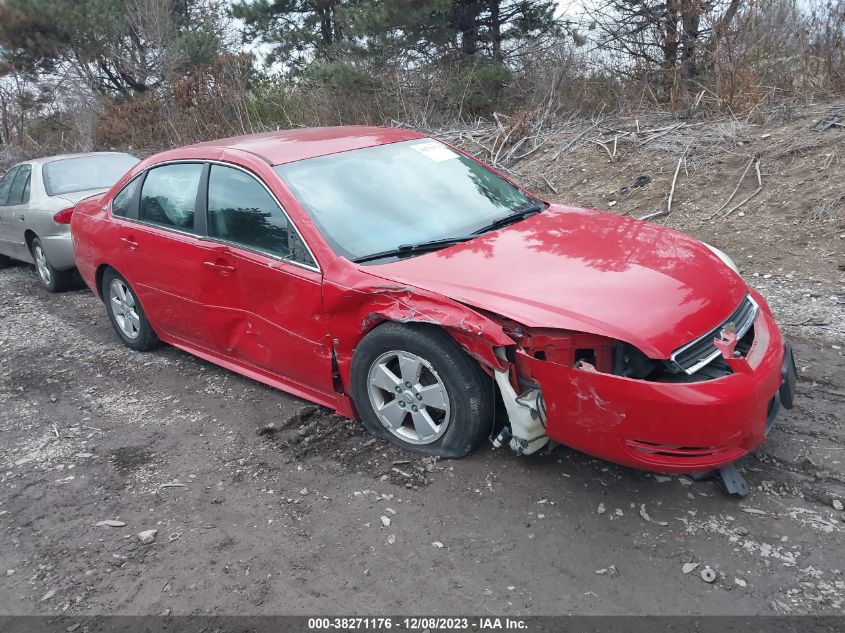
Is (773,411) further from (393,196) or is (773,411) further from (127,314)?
(127,314)

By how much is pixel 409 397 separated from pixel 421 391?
99 mm

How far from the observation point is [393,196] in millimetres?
4094

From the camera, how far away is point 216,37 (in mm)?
18141

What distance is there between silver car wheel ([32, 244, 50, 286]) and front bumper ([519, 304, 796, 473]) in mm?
6697

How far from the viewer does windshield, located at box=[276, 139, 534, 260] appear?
3.84 metres

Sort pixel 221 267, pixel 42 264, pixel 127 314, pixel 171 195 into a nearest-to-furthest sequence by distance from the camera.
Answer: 1. pixel 221 267
2. pixel 171 195
3. pixel 127 314
4. pixel 42 264

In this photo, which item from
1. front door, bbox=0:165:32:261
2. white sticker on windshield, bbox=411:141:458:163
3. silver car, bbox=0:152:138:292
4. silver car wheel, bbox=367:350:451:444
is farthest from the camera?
front door, bbox=0:165:32:261

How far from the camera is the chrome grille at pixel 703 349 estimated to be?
294cm

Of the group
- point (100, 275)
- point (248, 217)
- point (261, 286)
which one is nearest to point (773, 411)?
point (261, 286)

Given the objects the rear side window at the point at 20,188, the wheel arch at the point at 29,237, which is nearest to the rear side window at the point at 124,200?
the wheel arch at the point at 29,237

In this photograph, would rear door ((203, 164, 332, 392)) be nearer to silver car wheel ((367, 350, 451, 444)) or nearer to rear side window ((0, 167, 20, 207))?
silver car wheel ((367, 350, 451, 444))

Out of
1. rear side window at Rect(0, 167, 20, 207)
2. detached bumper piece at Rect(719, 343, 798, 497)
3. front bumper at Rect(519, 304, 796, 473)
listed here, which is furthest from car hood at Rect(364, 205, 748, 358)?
rear side window at Rect(0, 167, 20, 207)

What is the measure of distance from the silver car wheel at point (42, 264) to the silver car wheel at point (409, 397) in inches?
227

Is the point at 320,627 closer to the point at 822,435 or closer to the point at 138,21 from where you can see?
the point at 822,435
